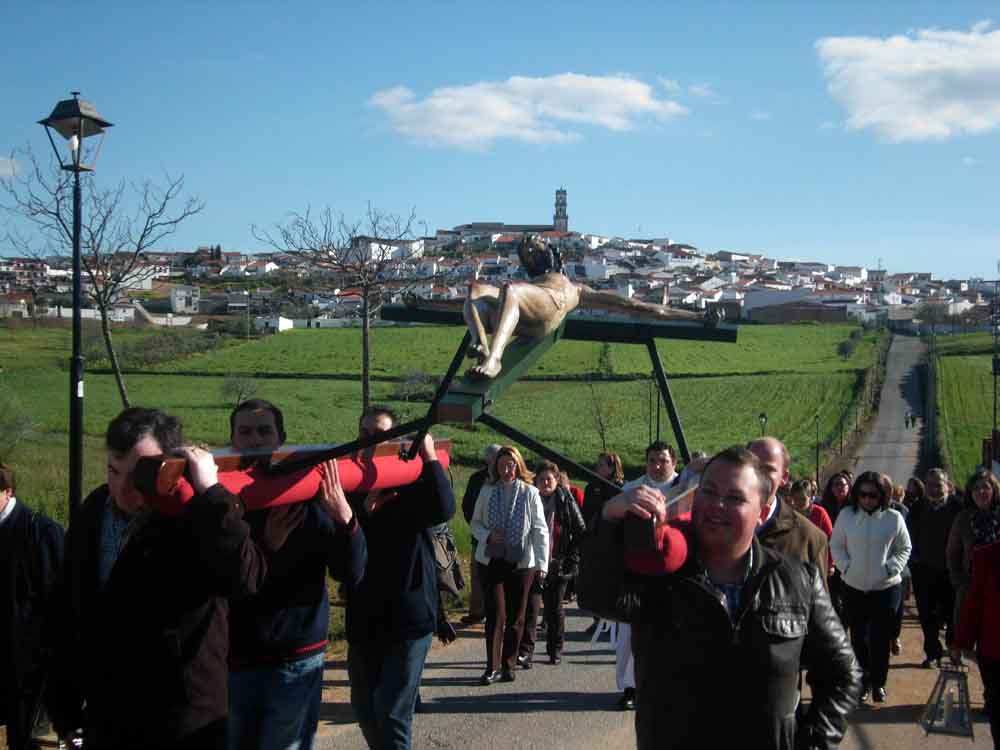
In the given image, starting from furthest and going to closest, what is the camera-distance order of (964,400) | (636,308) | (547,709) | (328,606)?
1. (964,400)
2. (547,709)
3. (636,308)
4. (328,606)

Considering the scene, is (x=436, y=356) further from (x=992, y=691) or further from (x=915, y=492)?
(x=992, y=691)

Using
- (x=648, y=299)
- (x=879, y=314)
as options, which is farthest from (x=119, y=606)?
(x=879, y=314)

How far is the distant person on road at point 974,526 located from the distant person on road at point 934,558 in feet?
5.17

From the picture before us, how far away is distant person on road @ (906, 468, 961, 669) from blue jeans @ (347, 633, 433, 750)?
5.94m

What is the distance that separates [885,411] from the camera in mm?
58281

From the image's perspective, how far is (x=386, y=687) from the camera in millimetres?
4473

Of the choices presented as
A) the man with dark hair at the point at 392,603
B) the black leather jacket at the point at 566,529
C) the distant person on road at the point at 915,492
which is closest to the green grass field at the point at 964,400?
the distant person on road at the point at 915,492

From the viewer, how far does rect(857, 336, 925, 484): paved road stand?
1713 inches

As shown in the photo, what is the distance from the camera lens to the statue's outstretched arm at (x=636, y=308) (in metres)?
4.24

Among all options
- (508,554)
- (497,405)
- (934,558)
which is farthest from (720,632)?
(497,405)

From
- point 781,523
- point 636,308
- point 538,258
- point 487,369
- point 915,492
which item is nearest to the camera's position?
point 487,369

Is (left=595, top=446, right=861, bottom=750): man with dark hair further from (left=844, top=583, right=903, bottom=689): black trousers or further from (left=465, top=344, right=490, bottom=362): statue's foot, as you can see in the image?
(left=844, top=583, right=903, bottom=689): black trousers

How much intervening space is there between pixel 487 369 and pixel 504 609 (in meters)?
4.54

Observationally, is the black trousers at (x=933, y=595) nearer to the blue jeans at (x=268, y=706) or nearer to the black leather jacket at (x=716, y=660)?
the black leather jacket at (x=716, y=660)
